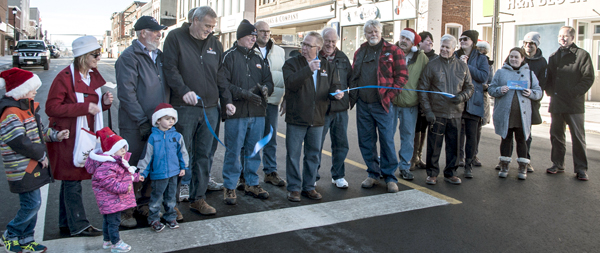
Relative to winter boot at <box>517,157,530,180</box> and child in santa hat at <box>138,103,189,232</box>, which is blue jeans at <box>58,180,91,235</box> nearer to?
child in santa hat at <box>138,103,189,232</box>

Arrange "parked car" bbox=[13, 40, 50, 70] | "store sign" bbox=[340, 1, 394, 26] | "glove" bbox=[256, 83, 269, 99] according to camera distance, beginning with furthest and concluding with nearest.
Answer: "parked car" bbox=[13, 40, 50, 70]
"store sign" bbox=[340, 1, 394, 26]
"glove" bbox=[256, 83, 269, 99]

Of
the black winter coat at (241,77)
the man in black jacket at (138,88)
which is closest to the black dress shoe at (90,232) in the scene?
the man in black jacket at (138,88)

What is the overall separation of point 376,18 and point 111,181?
2154 cm

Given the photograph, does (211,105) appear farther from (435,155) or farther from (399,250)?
(435,155)

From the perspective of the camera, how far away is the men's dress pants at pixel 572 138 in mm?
6411

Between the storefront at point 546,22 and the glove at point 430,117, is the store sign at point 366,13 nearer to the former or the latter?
the storefront at point 546,22

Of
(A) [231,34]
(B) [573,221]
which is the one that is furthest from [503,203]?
(A) [231,34]

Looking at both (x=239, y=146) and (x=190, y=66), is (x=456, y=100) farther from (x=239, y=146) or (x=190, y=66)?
(x=190, y=66)

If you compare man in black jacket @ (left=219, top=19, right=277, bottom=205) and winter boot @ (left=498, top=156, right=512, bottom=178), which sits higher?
man in black jacket @ (left=219, top=19, right=277, bottom=205)

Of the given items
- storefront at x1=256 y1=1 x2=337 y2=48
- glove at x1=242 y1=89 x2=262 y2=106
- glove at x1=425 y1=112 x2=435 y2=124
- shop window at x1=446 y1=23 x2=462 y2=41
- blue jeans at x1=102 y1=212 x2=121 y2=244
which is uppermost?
storefront at x1=256 y1=1 x2=337 y2=48

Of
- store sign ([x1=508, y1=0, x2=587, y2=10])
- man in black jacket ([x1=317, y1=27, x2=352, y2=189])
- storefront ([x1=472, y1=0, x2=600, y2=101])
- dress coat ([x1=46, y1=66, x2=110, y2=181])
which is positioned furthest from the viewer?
store sign ([x1=508, y1=0, x2=587, y2=10])

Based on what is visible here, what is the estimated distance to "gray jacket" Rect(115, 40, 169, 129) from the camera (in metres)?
4.19

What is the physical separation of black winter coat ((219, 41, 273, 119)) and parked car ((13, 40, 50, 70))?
96.1ft

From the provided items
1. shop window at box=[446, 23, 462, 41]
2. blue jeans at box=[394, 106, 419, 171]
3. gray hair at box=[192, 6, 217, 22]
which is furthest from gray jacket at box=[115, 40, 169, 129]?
shop window at box=[446, 23, 462, 41]
